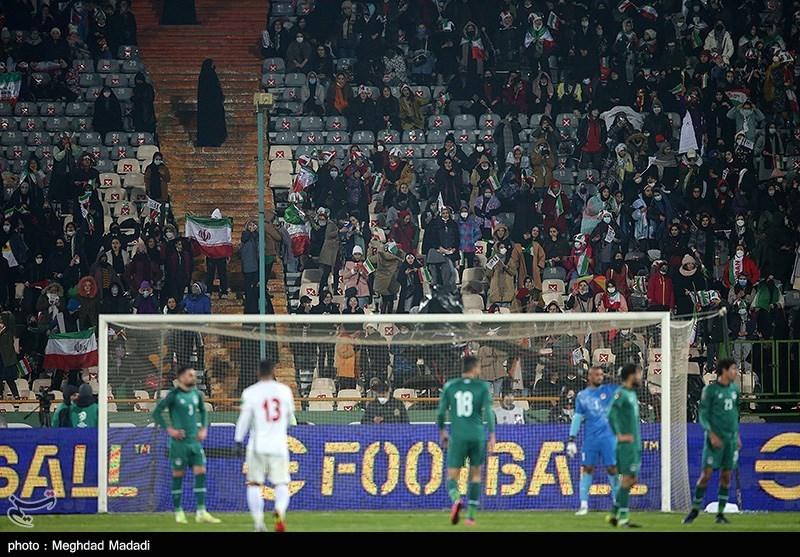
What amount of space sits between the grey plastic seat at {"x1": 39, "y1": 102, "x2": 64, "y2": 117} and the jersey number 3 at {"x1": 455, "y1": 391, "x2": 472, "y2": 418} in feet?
60.8

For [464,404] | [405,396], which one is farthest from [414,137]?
[464,404]

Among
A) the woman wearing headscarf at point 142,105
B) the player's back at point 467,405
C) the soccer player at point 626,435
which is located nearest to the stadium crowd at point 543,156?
the woman wearing headscarf at point 142,105

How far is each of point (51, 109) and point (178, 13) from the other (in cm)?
469

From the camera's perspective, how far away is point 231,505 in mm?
22891

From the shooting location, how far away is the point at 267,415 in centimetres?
1805

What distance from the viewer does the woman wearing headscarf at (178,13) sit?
3791 centimetres

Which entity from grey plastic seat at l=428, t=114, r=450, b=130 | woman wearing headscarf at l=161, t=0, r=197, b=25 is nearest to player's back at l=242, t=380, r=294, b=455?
grey plastic seat at l=428, t=114, r=450, b=130

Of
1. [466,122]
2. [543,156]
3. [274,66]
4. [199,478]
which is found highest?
[274,66]

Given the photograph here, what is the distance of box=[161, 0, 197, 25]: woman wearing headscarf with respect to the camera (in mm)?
37906

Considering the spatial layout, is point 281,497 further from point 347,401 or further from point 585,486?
point 347,401

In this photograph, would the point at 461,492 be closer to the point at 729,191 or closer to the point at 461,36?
the point at 729,191

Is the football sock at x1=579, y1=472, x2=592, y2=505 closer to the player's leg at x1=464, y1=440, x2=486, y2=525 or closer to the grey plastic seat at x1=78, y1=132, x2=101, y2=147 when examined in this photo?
the player's leg at x1=464, y1=440, x2=486, y2=525

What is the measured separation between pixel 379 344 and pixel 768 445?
5.99m
